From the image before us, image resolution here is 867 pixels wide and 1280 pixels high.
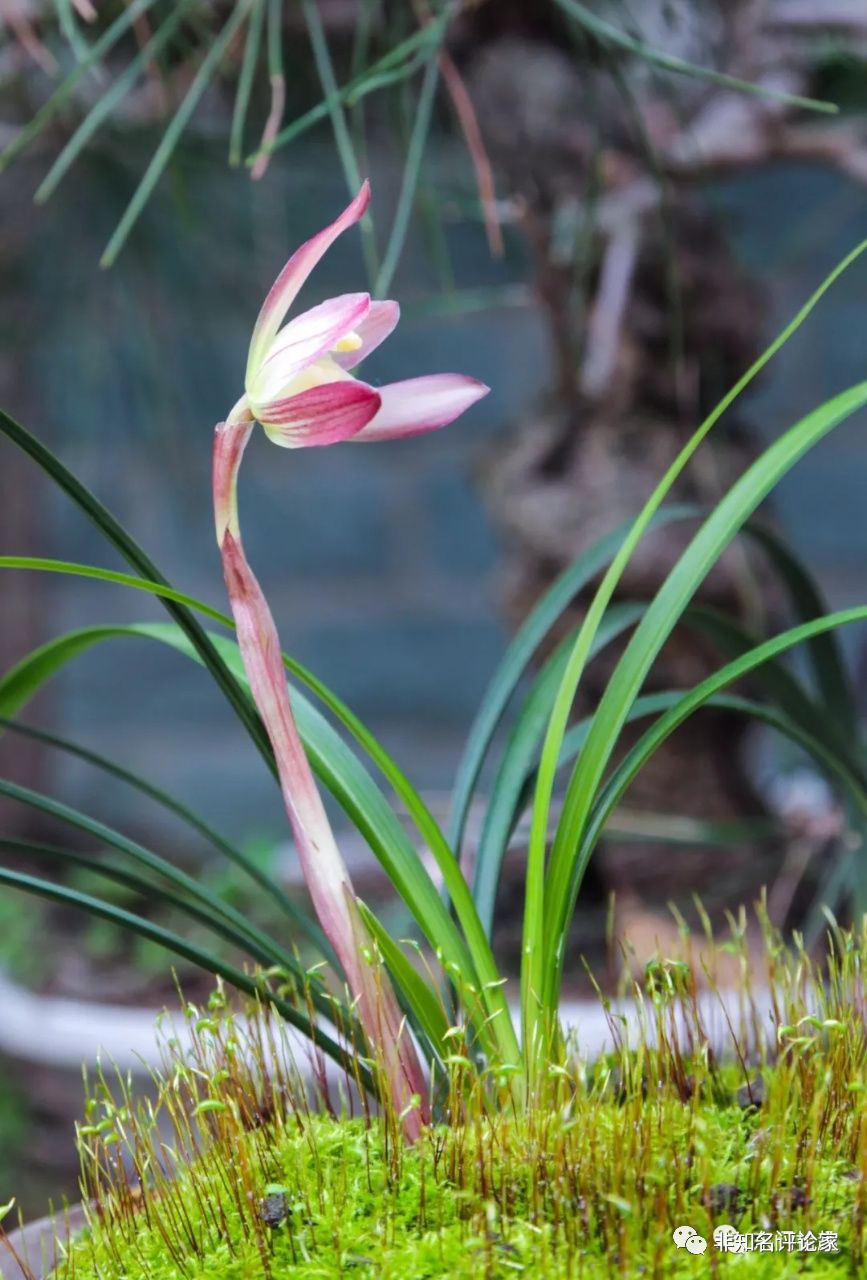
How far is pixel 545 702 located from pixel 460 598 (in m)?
1.37

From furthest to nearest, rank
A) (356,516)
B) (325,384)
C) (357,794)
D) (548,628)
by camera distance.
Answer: (356,516) → (548,628) → (357,794) → (325,384)

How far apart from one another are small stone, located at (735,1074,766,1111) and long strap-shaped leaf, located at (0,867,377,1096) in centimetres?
14

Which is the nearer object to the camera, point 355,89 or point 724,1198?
point 724,1198

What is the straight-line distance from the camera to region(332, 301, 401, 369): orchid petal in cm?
43

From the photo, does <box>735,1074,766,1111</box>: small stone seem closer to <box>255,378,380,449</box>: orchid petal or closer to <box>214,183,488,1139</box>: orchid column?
<box>214,183,488,1139</box>: orchid column

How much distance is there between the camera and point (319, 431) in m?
0.38

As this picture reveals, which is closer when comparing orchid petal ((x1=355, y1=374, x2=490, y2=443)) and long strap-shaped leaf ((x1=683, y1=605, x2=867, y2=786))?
orchid petal ((x1=355, y1=374, x2=490, y2=443))

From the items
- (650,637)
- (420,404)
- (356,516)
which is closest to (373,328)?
(420,404)

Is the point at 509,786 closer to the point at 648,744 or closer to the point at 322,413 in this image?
the point at 648,744

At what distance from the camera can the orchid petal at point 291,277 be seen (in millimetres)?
383

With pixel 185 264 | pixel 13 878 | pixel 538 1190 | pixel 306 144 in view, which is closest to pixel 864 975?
pixel 538 1190

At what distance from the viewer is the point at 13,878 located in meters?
0.41

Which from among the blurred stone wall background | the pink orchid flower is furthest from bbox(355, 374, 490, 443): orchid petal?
the blurred stone wall background

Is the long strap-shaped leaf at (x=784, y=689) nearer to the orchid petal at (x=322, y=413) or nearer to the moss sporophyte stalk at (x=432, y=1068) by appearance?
the moss sporophyte stalk at (x=432, y=1068)
